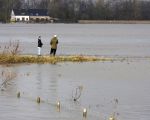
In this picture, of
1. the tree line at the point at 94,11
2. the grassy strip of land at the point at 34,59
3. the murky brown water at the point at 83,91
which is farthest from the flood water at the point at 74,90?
the tree line at the point at 94,11

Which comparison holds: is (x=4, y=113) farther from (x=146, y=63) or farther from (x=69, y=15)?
(x=69, y=15)

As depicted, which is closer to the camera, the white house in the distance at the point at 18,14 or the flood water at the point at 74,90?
the flood water at the point at 74,90

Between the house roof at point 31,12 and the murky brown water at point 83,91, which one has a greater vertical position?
the murky brown water at point 83,91

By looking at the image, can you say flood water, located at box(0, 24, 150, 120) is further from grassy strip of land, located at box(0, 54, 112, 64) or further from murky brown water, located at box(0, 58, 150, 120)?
grassy strip of land, located at box(0, 54, 112, 64)

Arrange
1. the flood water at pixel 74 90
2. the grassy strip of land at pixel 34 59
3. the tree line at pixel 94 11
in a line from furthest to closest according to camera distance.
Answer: the tree line at pixel 94 11 → the grassy strip of land at pixel 34 59 → the flood water at pixel 74 90

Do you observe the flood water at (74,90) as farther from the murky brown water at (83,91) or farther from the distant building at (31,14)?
the distant building at (31,14)

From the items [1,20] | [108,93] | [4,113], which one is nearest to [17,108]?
[4,113]

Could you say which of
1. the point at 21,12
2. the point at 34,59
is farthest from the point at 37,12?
the point at 34,59

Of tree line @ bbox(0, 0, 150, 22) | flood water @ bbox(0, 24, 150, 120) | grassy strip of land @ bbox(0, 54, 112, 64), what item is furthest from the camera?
tree line @ bbox(0, 0, 150, 22)

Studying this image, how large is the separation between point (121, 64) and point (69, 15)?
5717 inches

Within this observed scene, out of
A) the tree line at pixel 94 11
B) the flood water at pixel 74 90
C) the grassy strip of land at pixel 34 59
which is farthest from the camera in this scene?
the tree line at pixel 94 11

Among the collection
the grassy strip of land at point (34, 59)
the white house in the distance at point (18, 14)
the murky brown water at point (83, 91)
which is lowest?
the white house in the distance at point (18, 14)

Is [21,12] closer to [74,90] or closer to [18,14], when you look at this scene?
Answer: [18,14]

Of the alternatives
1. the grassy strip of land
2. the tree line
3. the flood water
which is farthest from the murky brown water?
the tree line
